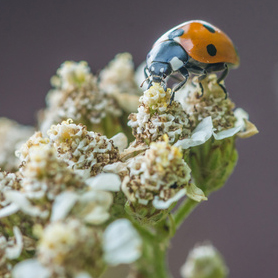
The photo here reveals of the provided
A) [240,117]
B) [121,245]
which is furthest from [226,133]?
[121,245]

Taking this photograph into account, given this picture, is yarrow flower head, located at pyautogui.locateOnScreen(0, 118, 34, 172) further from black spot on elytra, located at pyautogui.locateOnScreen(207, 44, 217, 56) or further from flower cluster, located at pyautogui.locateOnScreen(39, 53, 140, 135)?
black spot on elytra, located at pyautogui.locateOnScreen(207, 44, 217, 56)

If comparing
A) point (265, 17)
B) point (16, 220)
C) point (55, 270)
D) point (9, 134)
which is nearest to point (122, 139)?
point (16, 220)

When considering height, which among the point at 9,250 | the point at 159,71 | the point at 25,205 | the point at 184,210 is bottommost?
the point at 184,210

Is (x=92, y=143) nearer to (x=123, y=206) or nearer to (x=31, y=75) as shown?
(x=123, y=206)

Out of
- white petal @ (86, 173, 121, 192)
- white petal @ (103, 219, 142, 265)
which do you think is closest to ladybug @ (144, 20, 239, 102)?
white petal @ (86, 173, 121, 192)

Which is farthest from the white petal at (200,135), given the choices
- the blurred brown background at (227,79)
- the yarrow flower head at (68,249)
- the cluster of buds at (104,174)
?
the blurred brown background at (227,79)

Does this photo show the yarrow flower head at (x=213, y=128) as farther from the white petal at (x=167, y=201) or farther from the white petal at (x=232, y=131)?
the white petal at (x=167, y=201)

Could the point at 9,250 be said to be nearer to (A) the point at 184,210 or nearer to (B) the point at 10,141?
(A) the point at 184,210

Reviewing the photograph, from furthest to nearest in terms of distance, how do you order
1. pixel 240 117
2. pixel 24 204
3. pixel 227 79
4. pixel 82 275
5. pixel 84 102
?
pixel 227 79
pixel 84 102
pixel 240 117
pixel 24 204
pixel 82 275
